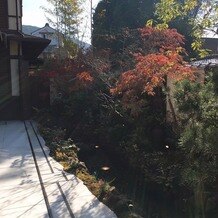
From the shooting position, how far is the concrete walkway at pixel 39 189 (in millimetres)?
4387

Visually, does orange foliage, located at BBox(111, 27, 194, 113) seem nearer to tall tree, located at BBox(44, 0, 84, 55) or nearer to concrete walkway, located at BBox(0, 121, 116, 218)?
concrete walkway, located at BBox(0, 121, 116, 218)

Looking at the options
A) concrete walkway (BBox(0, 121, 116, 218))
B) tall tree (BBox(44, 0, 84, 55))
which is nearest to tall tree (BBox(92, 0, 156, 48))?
tall tree (BBox(44, 0, 84, 55))

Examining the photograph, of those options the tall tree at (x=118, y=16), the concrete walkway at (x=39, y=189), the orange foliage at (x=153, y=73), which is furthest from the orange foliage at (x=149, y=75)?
the tall tree at (x=118, y=16)

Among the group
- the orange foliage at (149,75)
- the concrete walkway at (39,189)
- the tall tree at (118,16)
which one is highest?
the tall tree at (118,16)

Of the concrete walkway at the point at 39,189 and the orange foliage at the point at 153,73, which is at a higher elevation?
the orange foliage at the point at 153,73

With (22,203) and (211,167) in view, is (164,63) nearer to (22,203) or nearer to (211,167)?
(211,167)

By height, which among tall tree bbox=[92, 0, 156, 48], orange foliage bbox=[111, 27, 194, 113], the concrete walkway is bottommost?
the concrete walkway

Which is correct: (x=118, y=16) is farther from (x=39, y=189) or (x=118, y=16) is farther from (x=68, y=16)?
(x=39, y=189)

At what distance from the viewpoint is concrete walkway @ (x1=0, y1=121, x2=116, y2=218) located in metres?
4.39

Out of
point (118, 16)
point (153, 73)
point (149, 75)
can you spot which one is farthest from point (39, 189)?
point (118, 16)

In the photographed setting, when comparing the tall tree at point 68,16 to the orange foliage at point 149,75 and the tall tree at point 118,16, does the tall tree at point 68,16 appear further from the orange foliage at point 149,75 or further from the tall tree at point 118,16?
the orange foliage at point 149,75

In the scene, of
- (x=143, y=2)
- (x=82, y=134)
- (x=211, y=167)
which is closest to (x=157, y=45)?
(x=82, y=134)

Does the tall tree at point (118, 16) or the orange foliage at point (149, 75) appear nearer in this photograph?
the orange foliage at point (149, 75)

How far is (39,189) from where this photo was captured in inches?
205
